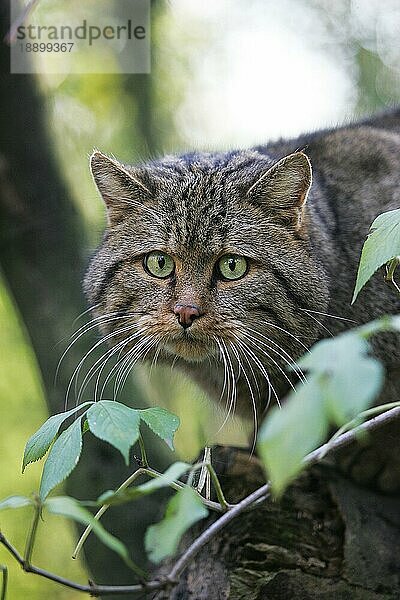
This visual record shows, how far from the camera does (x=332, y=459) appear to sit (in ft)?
8.30

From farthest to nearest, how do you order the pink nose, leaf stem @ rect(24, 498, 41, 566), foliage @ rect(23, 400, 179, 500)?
the pink nose, foliage @ rect(23, 400, 179, 500), leaf stem @ rect(24, 498, 41, 566)

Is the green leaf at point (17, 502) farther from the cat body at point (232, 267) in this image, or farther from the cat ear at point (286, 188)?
the cat ear at point (286, 188)

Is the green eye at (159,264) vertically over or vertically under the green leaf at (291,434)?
over

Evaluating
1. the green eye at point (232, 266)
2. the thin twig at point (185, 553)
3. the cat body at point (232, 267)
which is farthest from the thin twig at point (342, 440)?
the green eye at point (232, 266)

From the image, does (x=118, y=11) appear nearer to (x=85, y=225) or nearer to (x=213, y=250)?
(x=85, y=225)

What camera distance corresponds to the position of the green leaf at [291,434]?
2.31ft

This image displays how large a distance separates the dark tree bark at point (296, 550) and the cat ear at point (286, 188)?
2.41 ft

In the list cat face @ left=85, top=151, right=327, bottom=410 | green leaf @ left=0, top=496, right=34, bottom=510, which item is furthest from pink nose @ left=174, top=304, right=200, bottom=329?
green leaf @ left=0, top=496, right=34, bottom=510

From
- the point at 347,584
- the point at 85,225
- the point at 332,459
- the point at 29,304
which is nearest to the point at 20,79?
the point at 85,225

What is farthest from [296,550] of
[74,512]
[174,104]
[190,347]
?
[174,104]

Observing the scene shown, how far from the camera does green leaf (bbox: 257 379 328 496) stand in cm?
71

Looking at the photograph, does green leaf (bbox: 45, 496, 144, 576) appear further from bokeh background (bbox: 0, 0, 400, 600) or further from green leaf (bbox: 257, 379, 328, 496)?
bokeh background (bbox: 0, 0, 400, 600)

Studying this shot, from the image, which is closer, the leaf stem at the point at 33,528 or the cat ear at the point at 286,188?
the leaf stem at the point at 33,528

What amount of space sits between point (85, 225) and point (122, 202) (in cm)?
81
